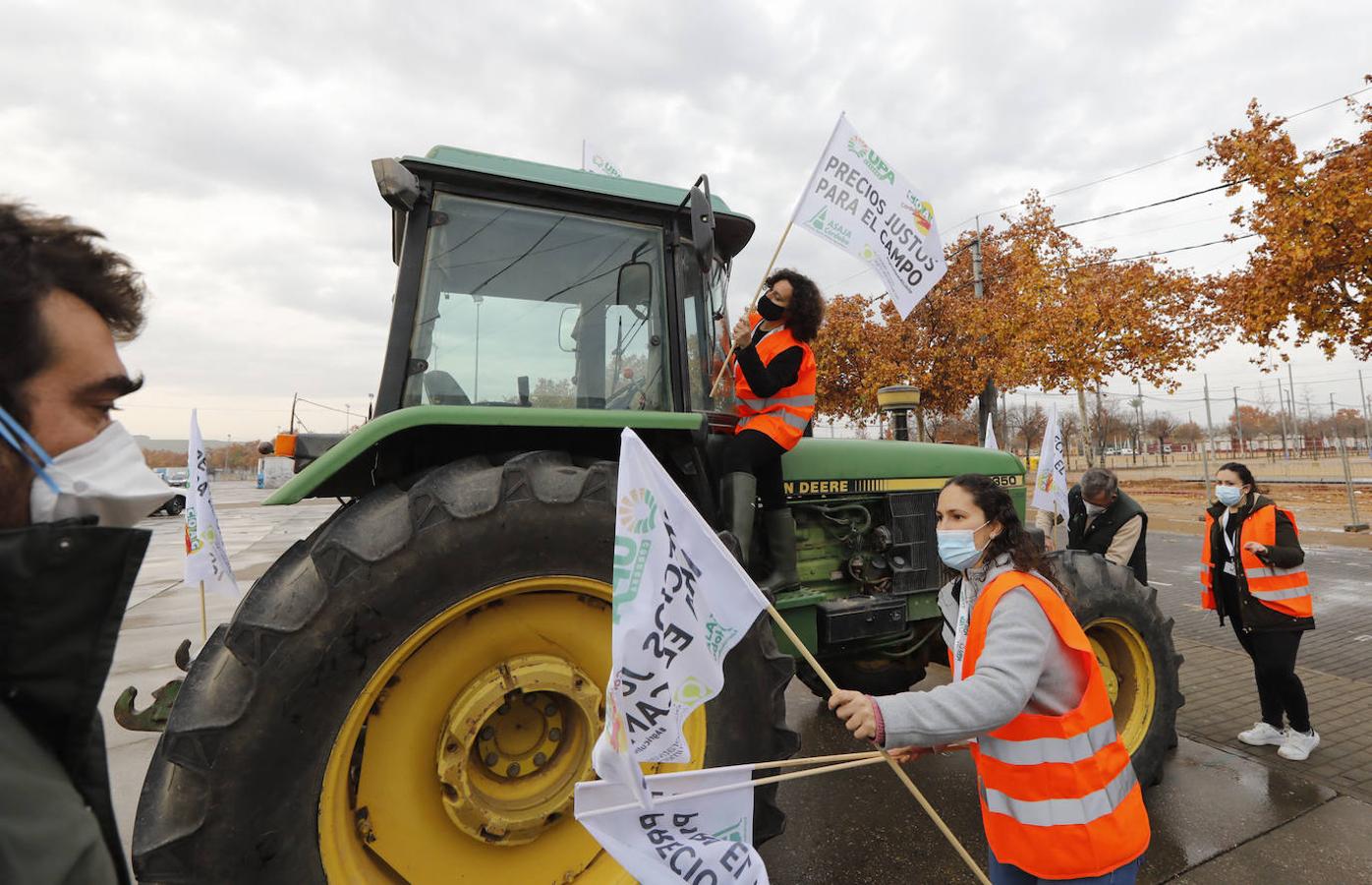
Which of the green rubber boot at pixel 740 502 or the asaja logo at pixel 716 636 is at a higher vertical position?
the green rubber boot at pixel 740 502

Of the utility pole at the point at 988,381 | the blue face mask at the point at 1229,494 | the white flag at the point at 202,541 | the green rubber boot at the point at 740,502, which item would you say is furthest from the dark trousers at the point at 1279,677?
the utility pole at the point at 988,381

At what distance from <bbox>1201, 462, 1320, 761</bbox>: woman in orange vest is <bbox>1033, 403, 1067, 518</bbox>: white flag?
1.29 m

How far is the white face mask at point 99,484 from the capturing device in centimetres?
94

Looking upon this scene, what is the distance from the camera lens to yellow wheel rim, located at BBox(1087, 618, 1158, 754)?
11.1ft

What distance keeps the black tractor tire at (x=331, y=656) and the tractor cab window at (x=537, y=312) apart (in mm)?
530

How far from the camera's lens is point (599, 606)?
7.80ft

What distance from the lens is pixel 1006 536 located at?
1974mm

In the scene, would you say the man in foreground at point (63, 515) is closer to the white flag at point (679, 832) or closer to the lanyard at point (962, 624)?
the white flag at point (679, 832)

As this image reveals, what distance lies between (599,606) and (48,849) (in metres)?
1.73

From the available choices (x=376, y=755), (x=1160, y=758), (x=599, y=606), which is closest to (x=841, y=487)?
(x=599, y=606)

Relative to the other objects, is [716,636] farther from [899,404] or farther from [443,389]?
[899,404]

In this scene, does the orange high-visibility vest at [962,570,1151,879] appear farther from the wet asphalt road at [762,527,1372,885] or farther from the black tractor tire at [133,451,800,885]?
the wet asphalt road at [762,527,1372,885]

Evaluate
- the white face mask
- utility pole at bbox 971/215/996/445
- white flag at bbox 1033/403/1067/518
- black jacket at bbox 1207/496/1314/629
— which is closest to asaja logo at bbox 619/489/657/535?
the white face mask

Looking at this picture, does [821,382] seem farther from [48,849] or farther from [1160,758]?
[48,849]
